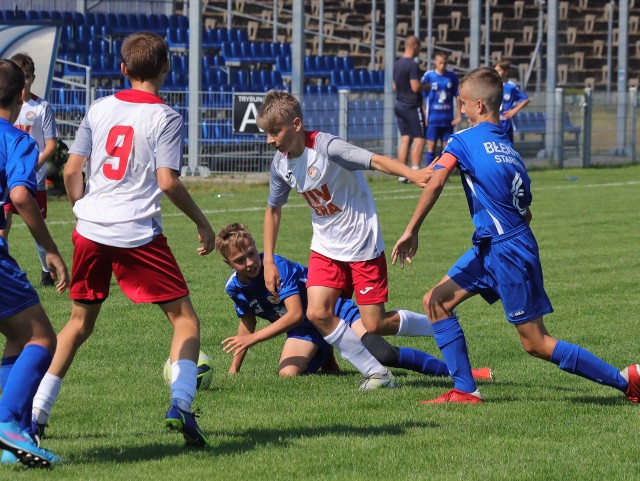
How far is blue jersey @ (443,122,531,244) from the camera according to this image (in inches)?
228

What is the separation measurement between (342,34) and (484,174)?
30.1 m

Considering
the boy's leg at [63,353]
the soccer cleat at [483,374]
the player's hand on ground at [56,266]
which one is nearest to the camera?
the player's hand on ground at [56,266]

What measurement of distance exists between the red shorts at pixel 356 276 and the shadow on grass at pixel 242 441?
0.97m

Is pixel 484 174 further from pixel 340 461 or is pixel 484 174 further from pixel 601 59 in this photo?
pixel 601 59

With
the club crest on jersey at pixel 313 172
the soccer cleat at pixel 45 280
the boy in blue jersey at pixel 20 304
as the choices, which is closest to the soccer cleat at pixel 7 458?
the boy in blue jersey at pixel 20 304

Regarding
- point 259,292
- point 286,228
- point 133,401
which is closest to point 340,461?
point 133,401

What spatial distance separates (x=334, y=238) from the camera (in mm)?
6453

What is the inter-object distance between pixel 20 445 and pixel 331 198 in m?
2.40

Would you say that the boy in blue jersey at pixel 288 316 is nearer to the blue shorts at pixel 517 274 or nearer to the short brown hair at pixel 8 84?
the blue shorts at pixel 517 274

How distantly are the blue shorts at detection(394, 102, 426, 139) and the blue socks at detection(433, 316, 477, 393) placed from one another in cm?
1400

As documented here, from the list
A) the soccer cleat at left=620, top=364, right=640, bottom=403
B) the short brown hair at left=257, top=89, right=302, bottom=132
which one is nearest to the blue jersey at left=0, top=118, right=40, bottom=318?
the short brown hair at left=257, top=89, right=302, bottom=132

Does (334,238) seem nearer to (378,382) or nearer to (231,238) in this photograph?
(231,238)

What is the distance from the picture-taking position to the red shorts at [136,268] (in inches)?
200

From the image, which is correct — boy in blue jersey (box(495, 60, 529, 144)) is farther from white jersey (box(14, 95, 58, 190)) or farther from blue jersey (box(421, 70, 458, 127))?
white jersey (box(14, 95, 58, 190))
